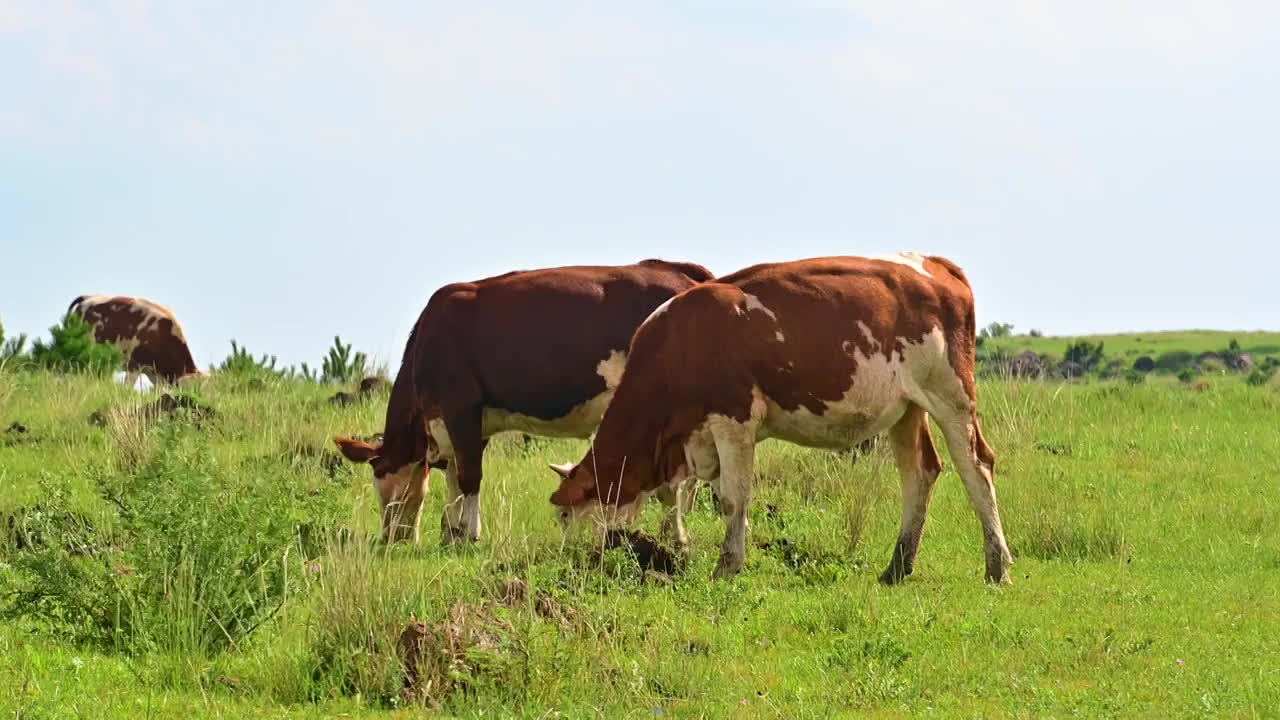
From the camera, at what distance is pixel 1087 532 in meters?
13.8

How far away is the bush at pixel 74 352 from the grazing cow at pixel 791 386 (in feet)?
60.4

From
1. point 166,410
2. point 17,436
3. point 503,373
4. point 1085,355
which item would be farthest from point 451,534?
point 1085,355

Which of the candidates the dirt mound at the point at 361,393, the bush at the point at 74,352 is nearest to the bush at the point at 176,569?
the dirt mound at the point at 361,393

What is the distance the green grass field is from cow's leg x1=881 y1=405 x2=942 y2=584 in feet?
0.88

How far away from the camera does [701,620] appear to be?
34.5 feet

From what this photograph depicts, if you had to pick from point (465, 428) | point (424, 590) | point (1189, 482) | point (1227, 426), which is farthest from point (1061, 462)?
point (424, 590)

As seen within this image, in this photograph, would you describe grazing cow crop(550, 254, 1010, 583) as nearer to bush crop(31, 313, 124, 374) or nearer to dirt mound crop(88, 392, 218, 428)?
dirt mound crop(88, 392, 218, 428)

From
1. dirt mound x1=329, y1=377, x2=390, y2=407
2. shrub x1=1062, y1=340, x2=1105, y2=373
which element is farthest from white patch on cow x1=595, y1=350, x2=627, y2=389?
shrub x1=1062, y1=340, x2=1105, y2=373

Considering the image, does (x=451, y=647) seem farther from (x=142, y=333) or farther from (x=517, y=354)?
(x=142, y=333)

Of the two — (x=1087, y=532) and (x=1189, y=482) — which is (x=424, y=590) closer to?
(x=1087, y=532)

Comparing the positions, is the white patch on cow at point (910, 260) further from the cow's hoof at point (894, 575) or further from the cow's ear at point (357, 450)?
the cow's ear at point (357, 450)

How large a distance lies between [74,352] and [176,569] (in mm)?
20462

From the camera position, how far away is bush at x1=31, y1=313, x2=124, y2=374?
28531mm

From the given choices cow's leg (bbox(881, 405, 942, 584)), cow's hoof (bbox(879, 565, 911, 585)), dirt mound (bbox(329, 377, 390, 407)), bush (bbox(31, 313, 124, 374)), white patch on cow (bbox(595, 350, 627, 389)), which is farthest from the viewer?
bush (bbox(31, 313, 124, 374))
